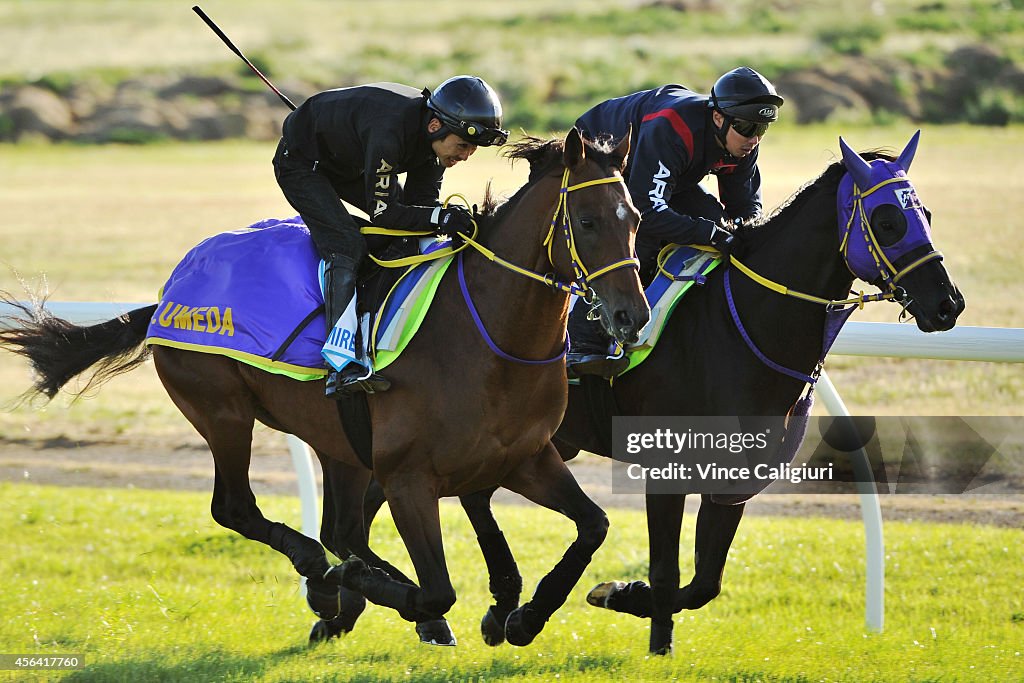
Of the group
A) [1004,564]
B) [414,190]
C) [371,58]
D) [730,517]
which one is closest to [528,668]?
[730,517]

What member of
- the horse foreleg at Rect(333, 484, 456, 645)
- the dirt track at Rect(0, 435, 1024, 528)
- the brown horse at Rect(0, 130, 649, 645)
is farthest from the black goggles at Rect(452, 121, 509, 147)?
the dirt track at Rect(0, 435, 1024, 528)

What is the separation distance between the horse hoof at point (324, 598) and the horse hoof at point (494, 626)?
64 cm

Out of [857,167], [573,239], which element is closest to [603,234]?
[573,239]

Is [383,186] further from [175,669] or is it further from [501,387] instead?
[175,669]

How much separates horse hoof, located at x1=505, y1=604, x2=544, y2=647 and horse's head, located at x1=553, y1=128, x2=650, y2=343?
1364mm

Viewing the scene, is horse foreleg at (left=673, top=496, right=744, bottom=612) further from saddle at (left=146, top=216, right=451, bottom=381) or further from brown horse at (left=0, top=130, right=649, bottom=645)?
saddle at (left=146, top=216, right=451, bottom=381)

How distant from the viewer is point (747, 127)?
550cm

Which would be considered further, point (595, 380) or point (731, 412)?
point (595, 380)

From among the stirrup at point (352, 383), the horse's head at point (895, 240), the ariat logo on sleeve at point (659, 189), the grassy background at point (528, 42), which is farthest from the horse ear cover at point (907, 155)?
the grassy background at point (528, 42)

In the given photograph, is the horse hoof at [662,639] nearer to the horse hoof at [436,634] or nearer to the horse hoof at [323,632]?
the horse hoof at [436,634]

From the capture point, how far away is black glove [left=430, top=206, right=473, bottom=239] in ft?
16.3

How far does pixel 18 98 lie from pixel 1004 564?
114 feet

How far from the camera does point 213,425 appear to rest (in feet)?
18.4

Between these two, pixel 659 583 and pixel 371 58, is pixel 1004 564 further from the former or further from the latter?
pixel 371 58
